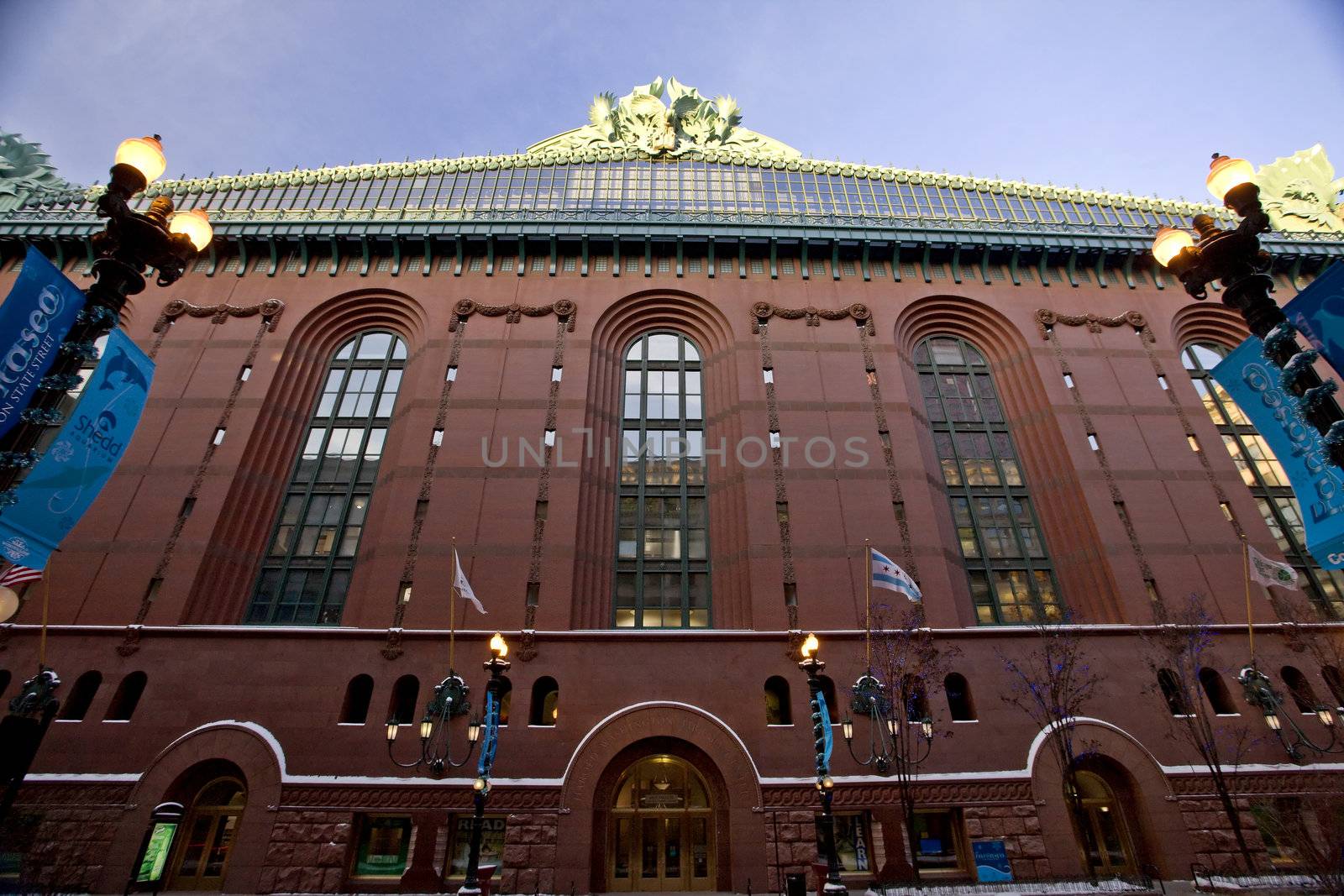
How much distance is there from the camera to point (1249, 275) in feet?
35.9

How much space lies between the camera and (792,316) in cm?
2855

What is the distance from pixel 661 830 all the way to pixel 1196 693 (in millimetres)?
A: 17140

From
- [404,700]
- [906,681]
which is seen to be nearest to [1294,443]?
[906,681]

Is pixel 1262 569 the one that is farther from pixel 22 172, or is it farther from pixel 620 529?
pixel 22 172

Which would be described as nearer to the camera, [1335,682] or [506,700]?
[506,700]

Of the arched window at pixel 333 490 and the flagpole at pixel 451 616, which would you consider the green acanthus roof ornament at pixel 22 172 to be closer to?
the arched window at pixel 333 490

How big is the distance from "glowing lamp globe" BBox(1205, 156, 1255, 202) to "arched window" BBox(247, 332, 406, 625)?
25.8 m

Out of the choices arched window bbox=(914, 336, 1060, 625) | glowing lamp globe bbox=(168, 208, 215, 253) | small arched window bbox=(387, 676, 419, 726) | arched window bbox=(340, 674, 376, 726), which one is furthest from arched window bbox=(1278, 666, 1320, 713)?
glowing lamp globe bbox=(168, 208, 215, 253)

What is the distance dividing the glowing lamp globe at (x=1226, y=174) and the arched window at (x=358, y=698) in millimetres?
23320

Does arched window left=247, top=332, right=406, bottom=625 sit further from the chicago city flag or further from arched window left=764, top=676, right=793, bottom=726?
the chicago city flag

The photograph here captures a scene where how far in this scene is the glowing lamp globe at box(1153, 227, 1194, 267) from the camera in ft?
39.7

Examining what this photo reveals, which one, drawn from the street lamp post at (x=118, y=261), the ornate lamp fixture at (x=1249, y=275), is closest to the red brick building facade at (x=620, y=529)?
the street lamp post at (x=118, y=261)

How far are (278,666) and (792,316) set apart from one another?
75.5 feet

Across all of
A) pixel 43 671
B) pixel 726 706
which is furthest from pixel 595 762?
pixel 43 671
